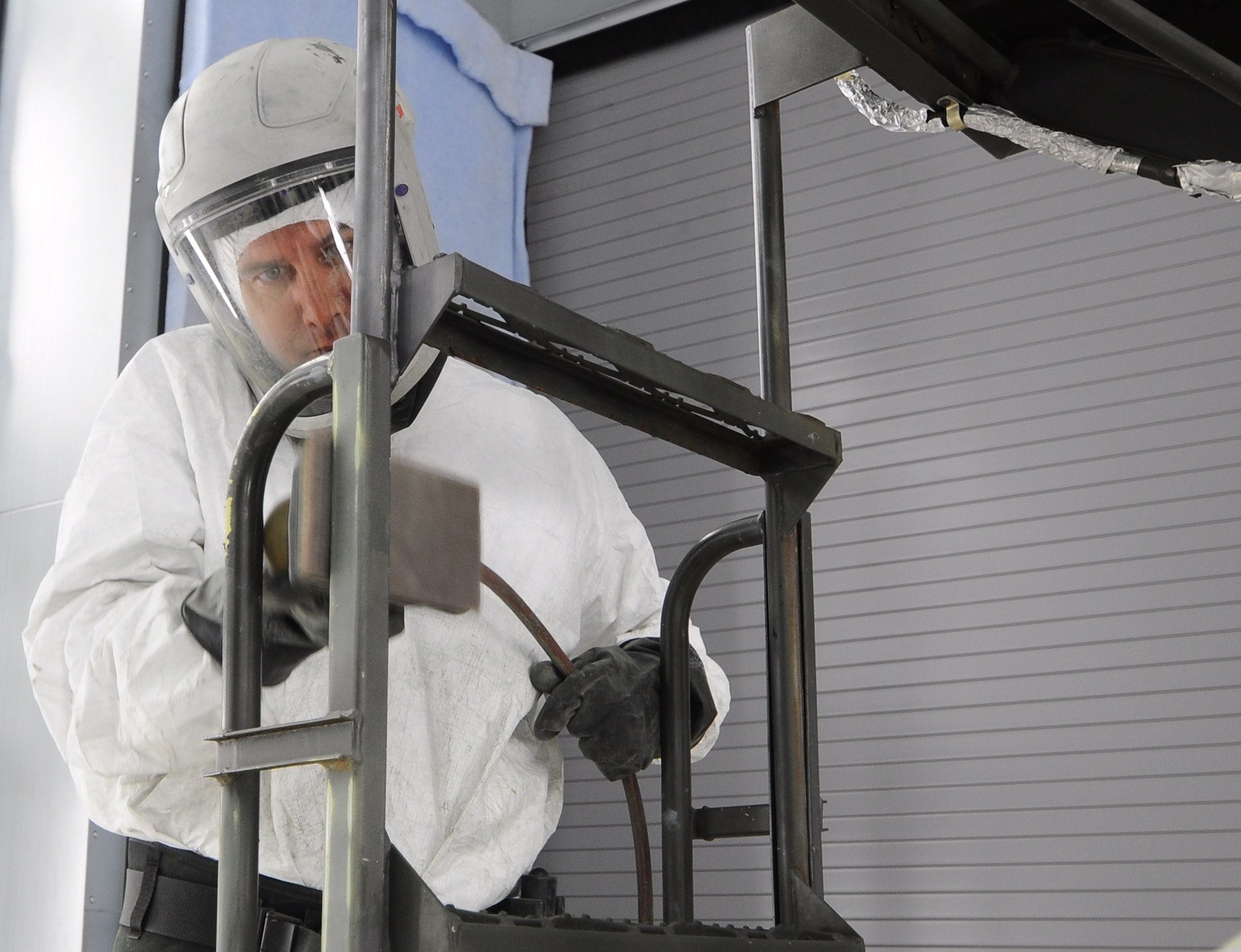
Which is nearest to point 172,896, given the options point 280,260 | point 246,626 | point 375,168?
point 246,626

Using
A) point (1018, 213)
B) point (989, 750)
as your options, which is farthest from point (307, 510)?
point (1018, 213)

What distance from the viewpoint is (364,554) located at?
1085 mm

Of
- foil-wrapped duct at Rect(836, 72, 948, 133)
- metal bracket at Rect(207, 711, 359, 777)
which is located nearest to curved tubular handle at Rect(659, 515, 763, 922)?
foil-wrapped duct at Rect(836, 72, 948, 133)

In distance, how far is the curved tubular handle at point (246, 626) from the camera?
1171 millimetres

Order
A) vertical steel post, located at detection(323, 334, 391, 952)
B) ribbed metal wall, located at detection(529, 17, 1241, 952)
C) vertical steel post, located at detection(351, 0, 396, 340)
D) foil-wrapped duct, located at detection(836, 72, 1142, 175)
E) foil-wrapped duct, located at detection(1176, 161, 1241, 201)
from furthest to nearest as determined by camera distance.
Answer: ribbed metal wall, located at detection(529, 17, 1241, 952) → foil-wrapped duct, located at detection(836, 72, 1142, 175) → foil-wrapped duct, located at detection(1176, 161, 1241, 201) → vertical steel post, located at detection(351, 0, 396, 340) → vertical steel post, located at detection(323, 334, 391, 952)

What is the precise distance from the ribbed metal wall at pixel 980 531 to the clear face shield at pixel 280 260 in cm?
281

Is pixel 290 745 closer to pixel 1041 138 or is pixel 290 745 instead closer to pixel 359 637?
pixel 359 637

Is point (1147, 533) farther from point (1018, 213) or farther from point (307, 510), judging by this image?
point (307, 510)

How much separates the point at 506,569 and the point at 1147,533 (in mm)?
2659

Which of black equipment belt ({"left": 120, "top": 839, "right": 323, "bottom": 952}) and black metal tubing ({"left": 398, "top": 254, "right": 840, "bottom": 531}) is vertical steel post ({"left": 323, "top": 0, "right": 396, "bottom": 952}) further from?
black equipment belt ({"left": 120, "top": 839, "right": 323, "bottom": 952})

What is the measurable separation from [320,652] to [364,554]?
72cm

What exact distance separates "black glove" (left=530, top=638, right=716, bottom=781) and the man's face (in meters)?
0.56

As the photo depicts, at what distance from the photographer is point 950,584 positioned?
4.19 metres

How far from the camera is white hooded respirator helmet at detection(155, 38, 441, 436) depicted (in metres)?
1.83
